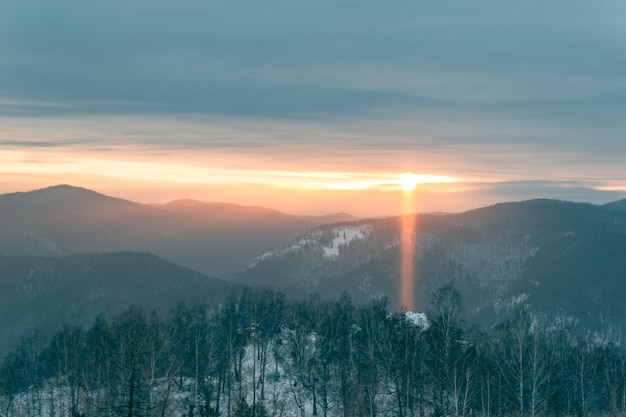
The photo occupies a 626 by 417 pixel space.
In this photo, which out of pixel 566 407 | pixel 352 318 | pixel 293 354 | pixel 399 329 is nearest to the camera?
pixel 399 329

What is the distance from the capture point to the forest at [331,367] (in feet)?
354

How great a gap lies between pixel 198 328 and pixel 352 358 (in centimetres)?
2557

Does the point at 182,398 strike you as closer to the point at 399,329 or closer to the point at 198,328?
the point at 198,328

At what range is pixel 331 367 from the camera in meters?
132

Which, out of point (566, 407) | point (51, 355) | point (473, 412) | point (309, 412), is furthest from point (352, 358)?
point (51, 355)

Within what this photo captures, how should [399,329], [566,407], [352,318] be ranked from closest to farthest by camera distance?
[399,329]
[566,407]
[352,318]

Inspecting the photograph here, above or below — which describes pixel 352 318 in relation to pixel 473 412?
above

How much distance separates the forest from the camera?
108 metres

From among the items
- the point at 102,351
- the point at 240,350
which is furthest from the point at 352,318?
→ the point at 102,351

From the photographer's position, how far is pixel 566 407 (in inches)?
4857

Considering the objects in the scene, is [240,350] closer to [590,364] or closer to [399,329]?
[399,329]

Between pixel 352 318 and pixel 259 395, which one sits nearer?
pixel 259 395

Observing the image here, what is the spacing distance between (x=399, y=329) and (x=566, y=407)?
31.6 meters

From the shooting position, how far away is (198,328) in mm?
127625
